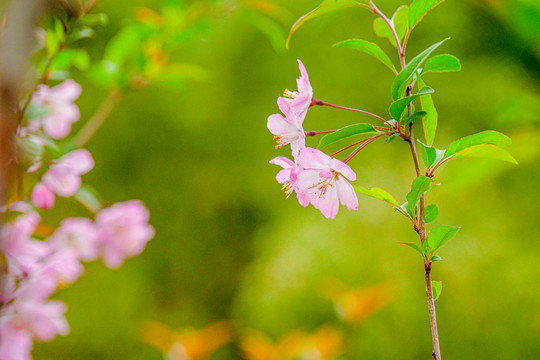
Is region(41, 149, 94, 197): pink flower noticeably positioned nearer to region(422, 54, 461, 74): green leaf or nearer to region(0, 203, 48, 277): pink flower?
region(0, 203, 48, 277): pink flower

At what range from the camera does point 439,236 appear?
0.74 feet

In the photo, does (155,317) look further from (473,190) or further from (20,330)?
(20,330)

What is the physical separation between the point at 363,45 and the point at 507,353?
123 cm

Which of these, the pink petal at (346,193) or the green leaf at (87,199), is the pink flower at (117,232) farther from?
the pink petal at (346,193)

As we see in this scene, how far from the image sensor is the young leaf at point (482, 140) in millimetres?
224

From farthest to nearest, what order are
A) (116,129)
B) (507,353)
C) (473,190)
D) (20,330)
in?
(116,129) < (473,190) < (507,353) < (20,330)

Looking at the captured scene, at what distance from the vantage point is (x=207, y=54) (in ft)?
7.27

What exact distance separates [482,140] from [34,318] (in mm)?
461

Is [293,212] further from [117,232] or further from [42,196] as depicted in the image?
[42,196]

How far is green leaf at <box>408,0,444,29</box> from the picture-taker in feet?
0.82

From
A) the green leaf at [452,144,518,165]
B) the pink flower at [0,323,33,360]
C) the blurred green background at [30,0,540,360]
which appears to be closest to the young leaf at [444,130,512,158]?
the green leaf at [452,144,518,165]

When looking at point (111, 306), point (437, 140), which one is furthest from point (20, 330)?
point (111, 306)

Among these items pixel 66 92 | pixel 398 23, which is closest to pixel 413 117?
pixel 398 23

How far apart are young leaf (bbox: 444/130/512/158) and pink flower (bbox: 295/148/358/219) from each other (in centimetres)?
5
